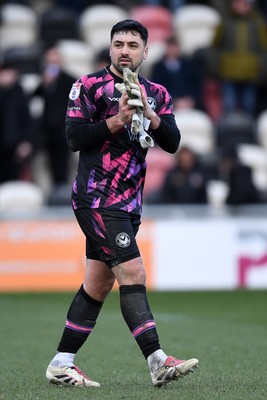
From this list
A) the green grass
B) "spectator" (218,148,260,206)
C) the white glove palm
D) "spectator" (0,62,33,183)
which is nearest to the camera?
the white glove palm

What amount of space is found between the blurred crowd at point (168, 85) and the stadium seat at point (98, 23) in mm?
18

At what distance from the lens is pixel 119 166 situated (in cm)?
684

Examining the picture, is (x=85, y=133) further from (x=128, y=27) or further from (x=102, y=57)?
(x=102, y=57)

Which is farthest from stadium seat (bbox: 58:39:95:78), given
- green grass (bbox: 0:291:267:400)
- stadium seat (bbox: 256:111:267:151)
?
green grass (bbox: 0:291:267:400)

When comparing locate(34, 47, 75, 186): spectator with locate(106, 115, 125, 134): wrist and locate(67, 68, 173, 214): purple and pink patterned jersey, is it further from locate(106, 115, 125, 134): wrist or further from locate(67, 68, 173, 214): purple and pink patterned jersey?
locate(106, 115, 125, 134): wrist

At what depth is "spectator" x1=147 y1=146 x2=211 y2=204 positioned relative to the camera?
54.5 feet

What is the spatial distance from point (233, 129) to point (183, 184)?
2608 millimetres

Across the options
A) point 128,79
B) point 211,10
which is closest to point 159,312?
point 128,79

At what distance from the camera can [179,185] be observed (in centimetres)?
1669

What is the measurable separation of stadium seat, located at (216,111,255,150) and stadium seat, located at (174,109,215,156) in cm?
16

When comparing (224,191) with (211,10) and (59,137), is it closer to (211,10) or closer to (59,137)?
(59,137)

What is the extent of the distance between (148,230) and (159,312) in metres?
3.20

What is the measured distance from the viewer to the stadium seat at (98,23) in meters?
20.4

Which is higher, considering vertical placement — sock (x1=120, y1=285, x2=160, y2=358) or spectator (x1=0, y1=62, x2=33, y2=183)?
spectator (x1=0, y1=62, x2=33, y2=183)
